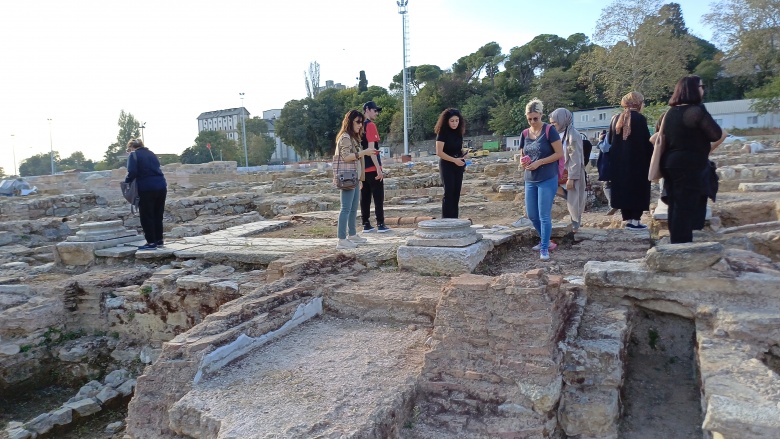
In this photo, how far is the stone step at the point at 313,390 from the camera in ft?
7.62

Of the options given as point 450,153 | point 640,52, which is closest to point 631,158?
point 450,153

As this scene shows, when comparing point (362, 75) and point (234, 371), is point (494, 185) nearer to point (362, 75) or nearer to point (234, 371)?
point (234, 371)

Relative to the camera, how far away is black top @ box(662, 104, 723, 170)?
3.96 m

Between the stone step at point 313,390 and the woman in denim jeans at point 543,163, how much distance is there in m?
1.86

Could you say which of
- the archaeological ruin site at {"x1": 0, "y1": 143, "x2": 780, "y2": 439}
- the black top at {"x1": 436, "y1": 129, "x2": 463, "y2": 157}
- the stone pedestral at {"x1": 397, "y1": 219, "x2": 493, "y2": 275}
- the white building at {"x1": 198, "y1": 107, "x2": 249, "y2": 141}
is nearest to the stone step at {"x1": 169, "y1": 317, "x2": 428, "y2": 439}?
the archaeological ruin site at {"x1": 0, "y1": 143, "x2": 780, "y2": 439}

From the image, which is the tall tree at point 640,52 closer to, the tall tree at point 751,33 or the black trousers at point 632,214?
the tall tree at point 751,33

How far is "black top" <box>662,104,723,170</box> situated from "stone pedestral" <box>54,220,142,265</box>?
6470mm

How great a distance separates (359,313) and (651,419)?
200cm

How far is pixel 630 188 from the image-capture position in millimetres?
5293

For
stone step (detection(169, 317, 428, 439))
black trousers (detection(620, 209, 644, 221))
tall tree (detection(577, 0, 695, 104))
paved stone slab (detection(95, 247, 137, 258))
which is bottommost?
stone step (detection(169, 317, 428, 439))

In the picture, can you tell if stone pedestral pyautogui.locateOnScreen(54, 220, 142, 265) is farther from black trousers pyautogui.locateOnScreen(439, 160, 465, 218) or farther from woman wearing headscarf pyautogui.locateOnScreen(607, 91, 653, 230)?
woman wearing headscarf pyautogui.locateOnScreen(607, 91, 653, 230)

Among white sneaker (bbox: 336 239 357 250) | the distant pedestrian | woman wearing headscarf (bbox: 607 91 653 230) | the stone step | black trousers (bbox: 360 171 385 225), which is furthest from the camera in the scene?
black trousers (bbox: 360 171 385 225)

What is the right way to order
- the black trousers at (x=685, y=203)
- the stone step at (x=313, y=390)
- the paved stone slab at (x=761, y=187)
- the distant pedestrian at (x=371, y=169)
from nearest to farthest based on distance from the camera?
the stone step at (x=313, y=390)
the black trousers at (x=685, y=203)
the distant pedestrian at (x=371, y=169)
the paved stone slab at (x=761, y=187)

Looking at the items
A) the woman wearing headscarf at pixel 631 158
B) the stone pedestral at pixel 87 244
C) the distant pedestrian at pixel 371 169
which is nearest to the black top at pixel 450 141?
the distant pedestrian at pixel 371 169
